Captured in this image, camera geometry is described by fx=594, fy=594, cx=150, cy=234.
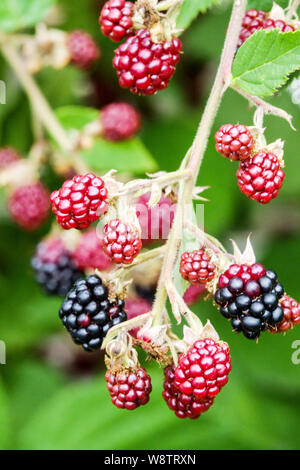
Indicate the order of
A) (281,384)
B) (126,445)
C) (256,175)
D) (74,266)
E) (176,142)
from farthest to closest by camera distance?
1. (176,142)
2. (281,384)
3. (126,445)
4. (74,266)
5. (256,175)

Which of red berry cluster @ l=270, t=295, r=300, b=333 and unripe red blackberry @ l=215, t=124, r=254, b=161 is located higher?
unripe red blackberry @ l=215, t=124, r=254, b=161

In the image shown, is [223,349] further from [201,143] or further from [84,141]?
[84,141]

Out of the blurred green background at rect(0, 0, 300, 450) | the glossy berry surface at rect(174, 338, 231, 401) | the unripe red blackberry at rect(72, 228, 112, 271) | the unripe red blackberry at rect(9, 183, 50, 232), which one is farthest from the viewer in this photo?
the blurred green background at rect(0, 0, 300, 450)

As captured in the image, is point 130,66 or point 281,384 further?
point 281,384

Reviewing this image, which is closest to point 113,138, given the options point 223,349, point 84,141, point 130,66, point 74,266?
point 84,141

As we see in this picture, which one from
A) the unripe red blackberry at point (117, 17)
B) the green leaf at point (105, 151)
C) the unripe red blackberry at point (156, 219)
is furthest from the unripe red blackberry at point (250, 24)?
the green leaf at point (105, 151)

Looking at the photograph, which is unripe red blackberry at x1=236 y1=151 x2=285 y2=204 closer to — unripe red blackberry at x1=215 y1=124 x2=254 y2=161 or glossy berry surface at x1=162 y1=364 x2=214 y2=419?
unripe red blackberry at x1=215 y1=124 x2=254 y2=161

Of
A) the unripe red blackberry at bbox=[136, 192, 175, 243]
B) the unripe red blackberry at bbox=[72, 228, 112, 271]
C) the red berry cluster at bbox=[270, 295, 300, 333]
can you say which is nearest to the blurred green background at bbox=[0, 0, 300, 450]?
the unripe red blackberry at bbox=[72, 228, 112, 271]

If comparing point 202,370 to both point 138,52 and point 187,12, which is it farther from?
point 187,12
